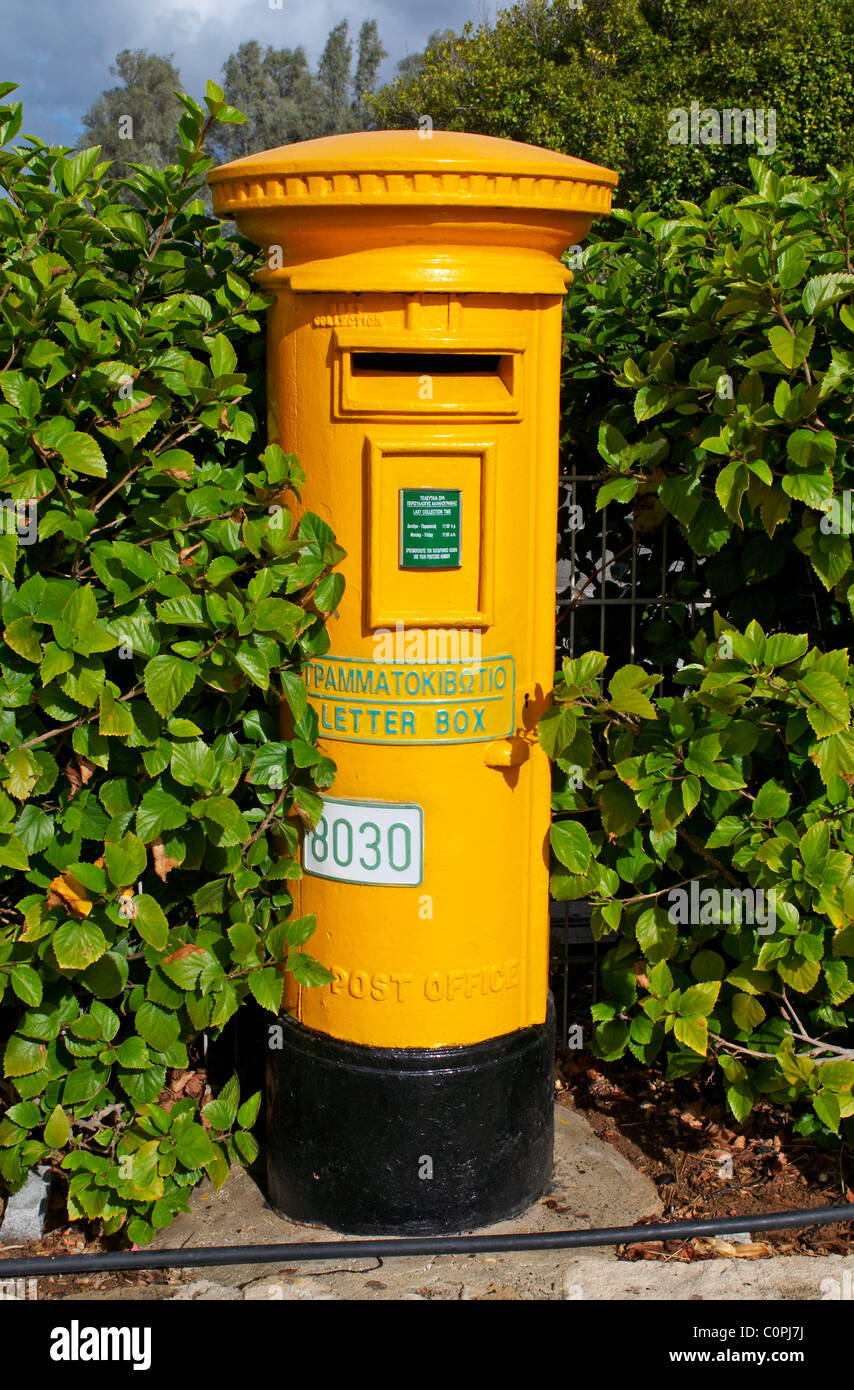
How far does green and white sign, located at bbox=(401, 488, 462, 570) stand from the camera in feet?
8.86

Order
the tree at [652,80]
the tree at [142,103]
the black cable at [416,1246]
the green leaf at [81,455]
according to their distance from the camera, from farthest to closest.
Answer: the tree at [142,103] → the tree at [652,80] → the black cable at [416,1246] → the green leaf at [81,455]

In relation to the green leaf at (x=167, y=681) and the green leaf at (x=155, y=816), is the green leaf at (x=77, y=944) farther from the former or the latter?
the green leaf at (x=167, y=681)

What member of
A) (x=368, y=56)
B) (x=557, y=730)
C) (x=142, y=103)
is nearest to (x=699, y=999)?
(x=557, y=730)

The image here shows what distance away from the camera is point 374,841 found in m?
2.84

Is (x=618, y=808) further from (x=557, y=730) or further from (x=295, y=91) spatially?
(x=295, y=91)

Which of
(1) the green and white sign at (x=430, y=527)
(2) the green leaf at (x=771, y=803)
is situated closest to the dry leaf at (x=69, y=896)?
(1) the green and white sign at (x=430, y=527)

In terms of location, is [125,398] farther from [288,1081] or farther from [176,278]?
[288,1081]

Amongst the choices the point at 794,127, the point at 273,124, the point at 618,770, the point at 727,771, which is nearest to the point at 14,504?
the point at 618,770

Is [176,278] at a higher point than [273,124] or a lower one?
lower

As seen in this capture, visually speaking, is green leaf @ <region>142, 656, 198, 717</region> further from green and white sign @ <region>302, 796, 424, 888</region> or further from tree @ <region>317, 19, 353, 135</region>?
tree @ <region>317, 19, 353, 135</region>

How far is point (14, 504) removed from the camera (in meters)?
2.52

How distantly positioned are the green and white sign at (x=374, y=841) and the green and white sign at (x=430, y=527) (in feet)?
1.77

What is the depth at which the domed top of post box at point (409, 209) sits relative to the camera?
8.32 feet

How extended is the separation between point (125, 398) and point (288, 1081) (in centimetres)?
159
